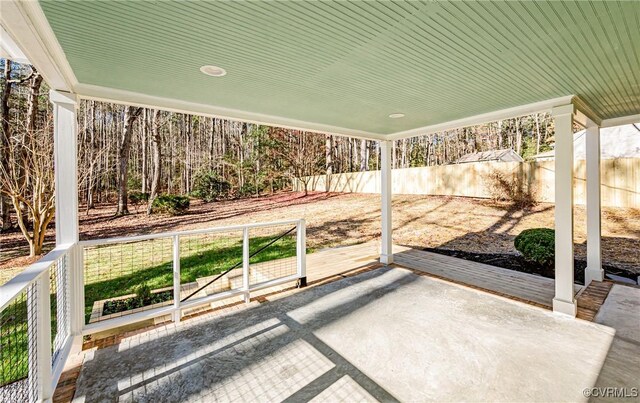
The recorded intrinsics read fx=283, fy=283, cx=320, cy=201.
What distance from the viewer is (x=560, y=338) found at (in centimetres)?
275

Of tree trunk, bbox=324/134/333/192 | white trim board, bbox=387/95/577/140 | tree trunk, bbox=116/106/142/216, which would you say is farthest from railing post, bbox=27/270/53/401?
tree trunk, bbox=324/134/333/192

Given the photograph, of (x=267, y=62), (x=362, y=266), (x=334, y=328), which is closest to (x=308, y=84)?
(x=267, y=62)

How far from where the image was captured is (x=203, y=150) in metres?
19.9

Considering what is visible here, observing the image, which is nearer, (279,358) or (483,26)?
(483,26)

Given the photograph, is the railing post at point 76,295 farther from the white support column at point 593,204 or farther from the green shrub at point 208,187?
the green shrub at point 208,187

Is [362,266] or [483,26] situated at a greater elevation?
[483,26]

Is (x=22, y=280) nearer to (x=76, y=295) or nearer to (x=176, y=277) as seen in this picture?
(x=76, y=295)

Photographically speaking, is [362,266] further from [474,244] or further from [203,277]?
[474,244]

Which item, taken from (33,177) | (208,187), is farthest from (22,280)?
(208,187)

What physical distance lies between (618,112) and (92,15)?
19.3 ft

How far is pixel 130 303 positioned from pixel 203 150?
1730 centimetres

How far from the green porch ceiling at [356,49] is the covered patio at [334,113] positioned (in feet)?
0.05

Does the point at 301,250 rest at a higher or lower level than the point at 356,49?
lower

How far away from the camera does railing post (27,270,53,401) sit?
5.88 feet
